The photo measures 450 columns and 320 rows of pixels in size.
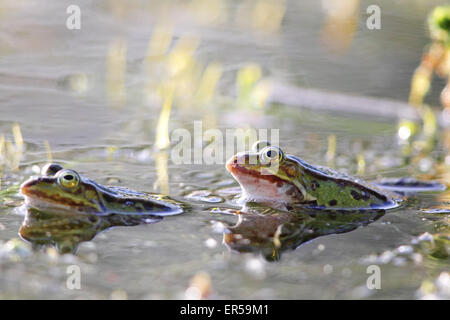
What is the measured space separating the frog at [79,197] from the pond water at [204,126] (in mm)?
165

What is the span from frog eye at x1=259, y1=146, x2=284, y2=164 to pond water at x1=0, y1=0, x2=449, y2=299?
460 mm

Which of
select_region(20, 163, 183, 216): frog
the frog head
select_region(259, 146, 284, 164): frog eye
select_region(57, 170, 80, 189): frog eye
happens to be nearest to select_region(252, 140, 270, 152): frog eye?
select_region(259, 146, 284, 164): frog eye

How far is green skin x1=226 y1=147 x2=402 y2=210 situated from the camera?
4.68 meters

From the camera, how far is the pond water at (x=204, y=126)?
3570 mm

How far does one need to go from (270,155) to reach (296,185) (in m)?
0.32

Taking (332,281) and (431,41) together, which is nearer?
(332,281)

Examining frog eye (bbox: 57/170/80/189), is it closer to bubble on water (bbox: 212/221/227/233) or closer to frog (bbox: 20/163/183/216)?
frog (bbox: 20/163/183/216)

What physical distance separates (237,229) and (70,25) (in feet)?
25.5

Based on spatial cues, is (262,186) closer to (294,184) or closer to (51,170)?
(294,184)

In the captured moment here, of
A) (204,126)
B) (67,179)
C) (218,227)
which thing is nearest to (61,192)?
(67,179)

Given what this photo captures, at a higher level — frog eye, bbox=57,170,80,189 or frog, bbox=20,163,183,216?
frog eye, bbox=57,170,80,189
